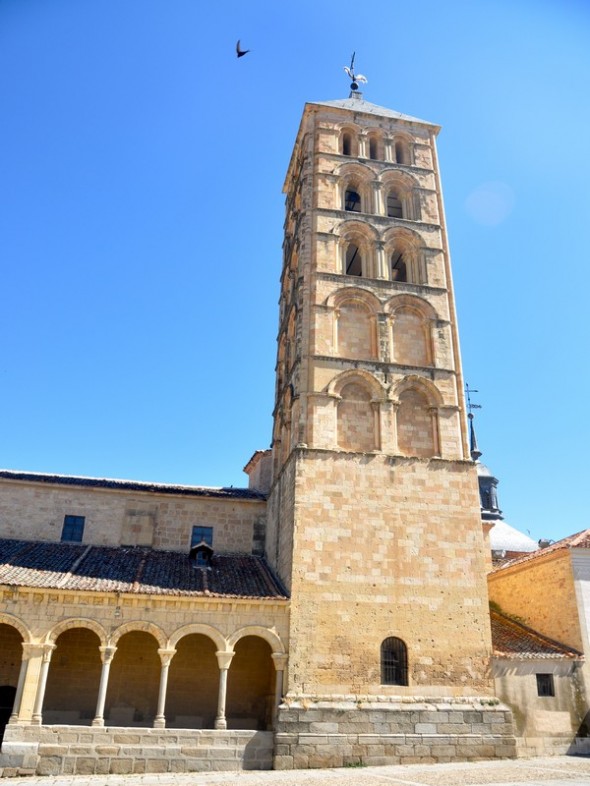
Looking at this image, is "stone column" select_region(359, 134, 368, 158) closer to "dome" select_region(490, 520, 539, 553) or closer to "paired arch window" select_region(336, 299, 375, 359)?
"paired arch window" select_region(336, 299, 375, 359)

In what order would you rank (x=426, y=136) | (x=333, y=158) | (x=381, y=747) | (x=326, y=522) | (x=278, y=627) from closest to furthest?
(x=381, y=747)
(x=278, y=627)
(x=326, y=522)
(x=333, y=158)
(x=426, y=136)

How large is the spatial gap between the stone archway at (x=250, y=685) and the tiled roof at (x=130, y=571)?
7.19 feet

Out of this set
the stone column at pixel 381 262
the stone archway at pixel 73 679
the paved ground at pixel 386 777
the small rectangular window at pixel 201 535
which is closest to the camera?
the paved ground at pixel 386 777

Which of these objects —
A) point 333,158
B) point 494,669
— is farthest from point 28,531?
point 333,158

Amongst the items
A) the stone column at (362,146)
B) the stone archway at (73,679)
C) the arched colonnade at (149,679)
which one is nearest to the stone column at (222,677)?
the arched colonnade at (149,679)

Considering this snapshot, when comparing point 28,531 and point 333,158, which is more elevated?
point 333,158

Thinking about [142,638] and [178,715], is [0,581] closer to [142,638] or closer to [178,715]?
[142,638]

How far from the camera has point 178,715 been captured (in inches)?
711

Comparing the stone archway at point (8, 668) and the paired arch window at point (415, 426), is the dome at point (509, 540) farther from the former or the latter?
the stone archway at point (8, 668)

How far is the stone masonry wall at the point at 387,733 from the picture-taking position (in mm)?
14961

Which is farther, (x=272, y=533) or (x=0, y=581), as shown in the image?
(x=272, y=533)

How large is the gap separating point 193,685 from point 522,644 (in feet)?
33.4

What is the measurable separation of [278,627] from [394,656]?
130 inches

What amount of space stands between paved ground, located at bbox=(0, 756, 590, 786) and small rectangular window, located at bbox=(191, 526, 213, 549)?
8465mm
